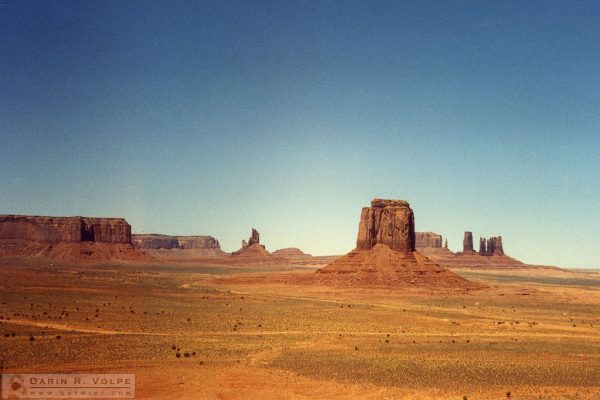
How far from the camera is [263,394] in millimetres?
19109

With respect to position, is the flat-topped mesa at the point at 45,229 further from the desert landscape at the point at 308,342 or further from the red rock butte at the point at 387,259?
the red rock butte at the point at 387,259

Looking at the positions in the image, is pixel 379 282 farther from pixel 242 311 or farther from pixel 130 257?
pixel 130 257

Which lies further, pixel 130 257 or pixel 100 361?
pixel 130 257

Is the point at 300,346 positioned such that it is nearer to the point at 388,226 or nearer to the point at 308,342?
the point at 308,342

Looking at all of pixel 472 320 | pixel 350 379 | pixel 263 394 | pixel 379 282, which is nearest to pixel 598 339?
pixel 472 320

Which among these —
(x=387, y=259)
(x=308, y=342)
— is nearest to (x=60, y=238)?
(x=387, y=259)

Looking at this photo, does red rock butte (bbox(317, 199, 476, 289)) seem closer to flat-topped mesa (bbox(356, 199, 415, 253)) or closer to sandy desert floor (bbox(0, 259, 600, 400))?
flat-topped mesa (bbox(356, 199, 415, 253))

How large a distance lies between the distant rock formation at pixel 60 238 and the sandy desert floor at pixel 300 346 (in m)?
104

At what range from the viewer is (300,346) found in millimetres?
29219

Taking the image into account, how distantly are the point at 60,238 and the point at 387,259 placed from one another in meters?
120

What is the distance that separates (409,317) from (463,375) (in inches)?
861

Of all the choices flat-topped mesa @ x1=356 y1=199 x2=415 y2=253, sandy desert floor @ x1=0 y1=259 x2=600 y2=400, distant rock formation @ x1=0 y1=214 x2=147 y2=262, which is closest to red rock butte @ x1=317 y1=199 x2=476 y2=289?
flat-topped mesa @ x1=356 y1=199 x2=415 y2=253

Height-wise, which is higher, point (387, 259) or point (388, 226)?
point (388, 226)

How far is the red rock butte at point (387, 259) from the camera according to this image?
7994cm
